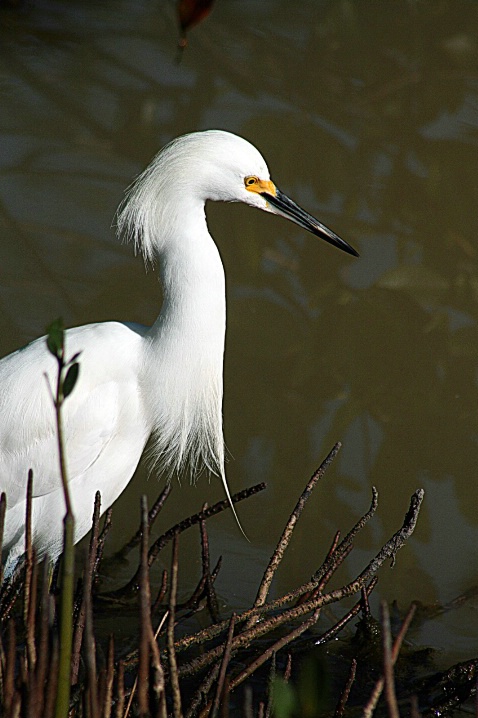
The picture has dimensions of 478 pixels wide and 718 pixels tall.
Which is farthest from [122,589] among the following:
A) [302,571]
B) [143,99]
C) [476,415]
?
[143,99]

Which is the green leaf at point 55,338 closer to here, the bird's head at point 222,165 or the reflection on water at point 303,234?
the bird's head at point 222,165

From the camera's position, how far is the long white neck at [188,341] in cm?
257

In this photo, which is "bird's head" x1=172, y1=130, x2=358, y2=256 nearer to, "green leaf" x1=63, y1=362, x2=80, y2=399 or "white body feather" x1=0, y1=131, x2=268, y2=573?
"white body feather" x1=0, y1=131, x2=268, y2=573

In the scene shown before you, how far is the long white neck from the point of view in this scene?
101 inches

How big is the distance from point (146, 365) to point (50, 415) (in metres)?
0.30

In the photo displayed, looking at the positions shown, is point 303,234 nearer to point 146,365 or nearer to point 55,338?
point 146,365

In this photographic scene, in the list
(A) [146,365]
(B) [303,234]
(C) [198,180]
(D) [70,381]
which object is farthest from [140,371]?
(B) [303,234]

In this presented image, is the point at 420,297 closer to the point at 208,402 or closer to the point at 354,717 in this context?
the point at 208,402

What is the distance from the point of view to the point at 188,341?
8.72ft

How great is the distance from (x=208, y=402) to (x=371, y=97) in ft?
10.6

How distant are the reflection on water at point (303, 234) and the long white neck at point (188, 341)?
0.68 meters

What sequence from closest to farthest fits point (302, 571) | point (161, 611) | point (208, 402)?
point (208, 402), point (161, 611), point (302, 571)

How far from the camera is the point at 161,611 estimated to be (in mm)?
3039

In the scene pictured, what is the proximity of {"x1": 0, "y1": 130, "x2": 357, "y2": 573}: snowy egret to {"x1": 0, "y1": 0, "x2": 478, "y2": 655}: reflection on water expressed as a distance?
706mm
